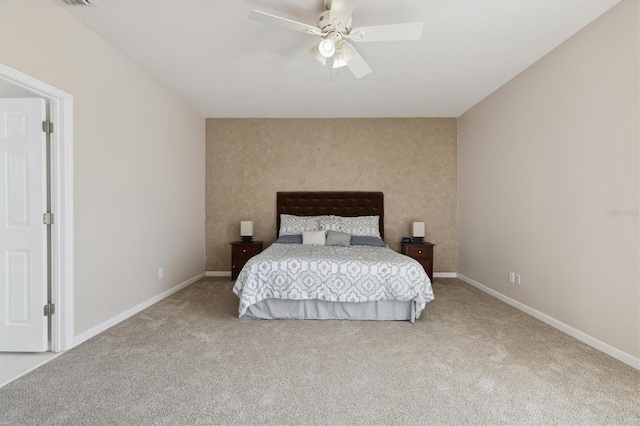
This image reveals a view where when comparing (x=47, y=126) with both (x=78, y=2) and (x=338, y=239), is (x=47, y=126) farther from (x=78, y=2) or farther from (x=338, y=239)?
(x=338, y=239)

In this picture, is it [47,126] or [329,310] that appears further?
[329,310]

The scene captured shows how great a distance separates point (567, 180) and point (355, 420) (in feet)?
9.26

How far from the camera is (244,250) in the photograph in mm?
5082

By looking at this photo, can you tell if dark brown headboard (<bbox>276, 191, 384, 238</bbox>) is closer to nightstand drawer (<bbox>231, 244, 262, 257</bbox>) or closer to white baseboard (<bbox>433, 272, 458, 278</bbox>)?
nightstand drawer (<bbox>231, 244, 262, 257</bbox>)

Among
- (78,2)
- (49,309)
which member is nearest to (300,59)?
(78,2)

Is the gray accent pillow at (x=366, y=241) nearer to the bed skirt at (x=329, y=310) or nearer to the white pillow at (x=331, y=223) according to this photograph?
the white pillow at (x=331, y=223)

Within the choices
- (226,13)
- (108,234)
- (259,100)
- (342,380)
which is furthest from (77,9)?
(342,380)

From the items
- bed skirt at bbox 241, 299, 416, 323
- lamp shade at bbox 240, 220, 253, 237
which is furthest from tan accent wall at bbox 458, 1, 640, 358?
lamp shade at bbox 240, 220, 253, 237

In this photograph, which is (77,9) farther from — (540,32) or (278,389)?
(540,32)

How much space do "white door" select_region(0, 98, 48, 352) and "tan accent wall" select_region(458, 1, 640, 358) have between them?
440 centimetres

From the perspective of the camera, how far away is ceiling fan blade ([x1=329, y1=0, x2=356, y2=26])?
2.25 m

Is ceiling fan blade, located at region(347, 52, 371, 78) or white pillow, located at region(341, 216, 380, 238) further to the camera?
white pillow, located at region(341, 216, 380, 238)

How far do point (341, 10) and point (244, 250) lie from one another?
12.0 ft

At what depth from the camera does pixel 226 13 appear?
2.62 metres
